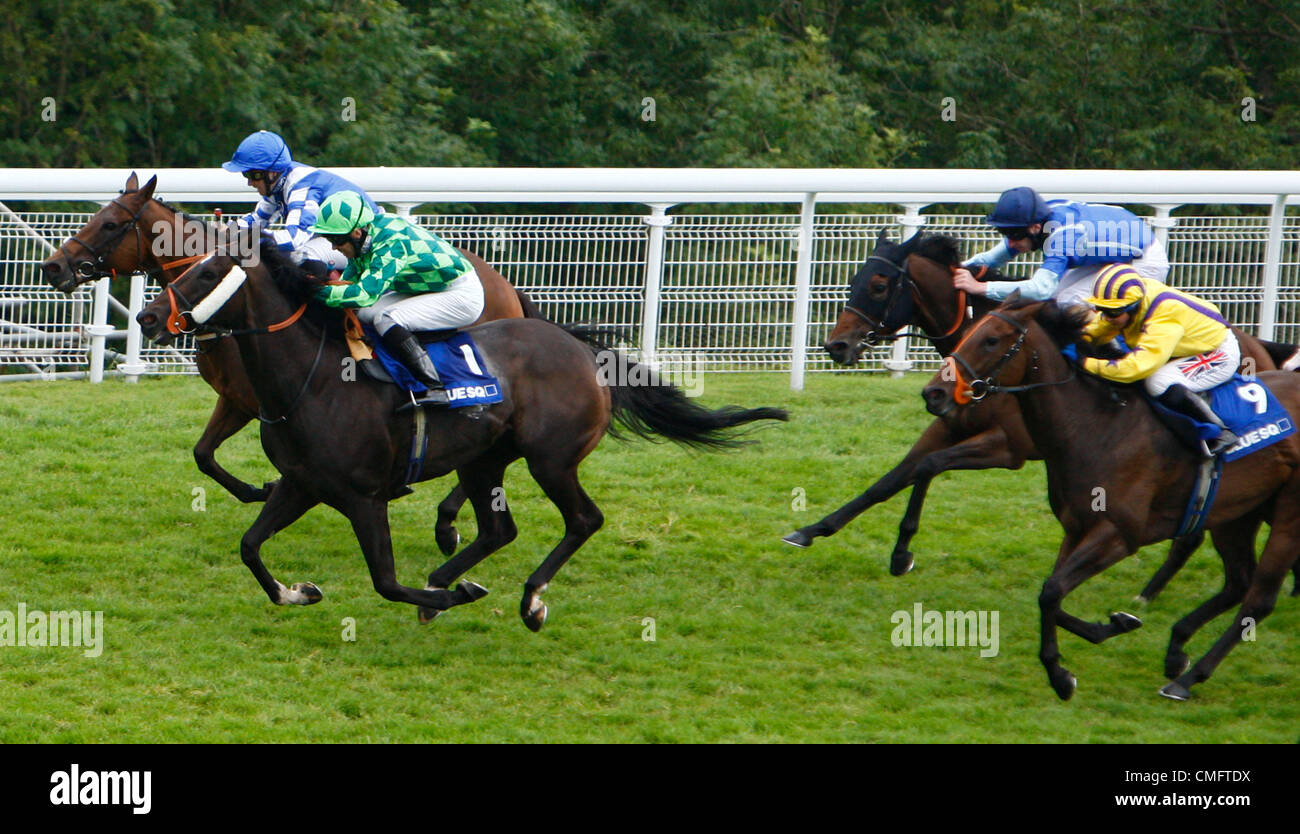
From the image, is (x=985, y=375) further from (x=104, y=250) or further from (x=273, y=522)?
(x=104, y=250)

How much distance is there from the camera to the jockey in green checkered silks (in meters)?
6.46

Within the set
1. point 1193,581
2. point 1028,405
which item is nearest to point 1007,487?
point 1193,581

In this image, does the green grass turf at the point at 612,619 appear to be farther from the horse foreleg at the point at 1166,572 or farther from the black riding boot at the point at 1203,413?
the black riding boot at the point at 1203,413

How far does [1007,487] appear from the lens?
31.0ft

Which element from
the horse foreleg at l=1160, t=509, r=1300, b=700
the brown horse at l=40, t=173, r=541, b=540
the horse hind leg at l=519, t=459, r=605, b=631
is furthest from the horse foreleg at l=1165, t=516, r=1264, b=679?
the brown horse at l=40, t=173, r=541, b=540

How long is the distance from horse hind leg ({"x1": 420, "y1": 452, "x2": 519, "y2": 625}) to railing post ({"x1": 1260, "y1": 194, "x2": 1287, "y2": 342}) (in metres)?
6.57

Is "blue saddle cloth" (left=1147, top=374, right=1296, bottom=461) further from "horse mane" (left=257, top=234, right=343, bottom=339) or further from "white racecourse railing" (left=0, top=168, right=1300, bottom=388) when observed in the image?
"white racecourse railing" (left=0, top=168, right=1300, bottom=388)

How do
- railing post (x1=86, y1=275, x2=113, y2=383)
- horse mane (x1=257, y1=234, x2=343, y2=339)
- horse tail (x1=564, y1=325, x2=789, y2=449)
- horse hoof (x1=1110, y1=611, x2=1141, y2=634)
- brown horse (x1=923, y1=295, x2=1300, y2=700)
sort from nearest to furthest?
1. brown horse (x1=923, y1=295, x2=1300, y2=700)
2. horse mane (x1=257, y1=234, x2=343, y2=339)
3. horse hoof (x1=1110, y1=611, x2=1141, y2=634)
4. horse tail (x1=564, y1=325, x2=789, y2=449)
5. railing post (x1=86, y1=275, x2=113, y2=383)

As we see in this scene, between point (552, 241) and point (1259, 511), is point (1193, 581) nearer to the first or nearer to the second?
point (1259, 511)

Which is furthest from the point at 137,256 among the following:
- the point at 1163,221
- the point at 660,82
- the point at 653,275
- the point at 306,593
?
the point at 660,82

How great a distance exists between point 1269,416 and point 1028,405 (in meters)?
1.03

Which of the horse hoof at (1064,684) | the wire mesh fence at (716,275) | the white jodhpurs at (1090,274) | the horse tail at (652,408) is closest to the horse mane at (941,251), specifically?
the white jodhpurs at (1090,274)

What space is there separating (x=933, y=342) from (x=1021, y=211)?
906mm
